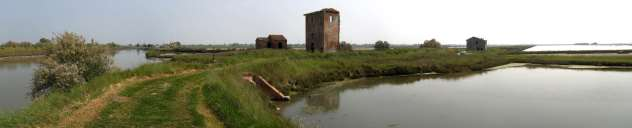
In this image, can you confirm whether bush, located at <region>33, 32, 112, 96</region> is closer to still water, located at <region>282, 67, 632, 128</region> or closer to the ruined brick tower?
still water, located at <region>282, 67, 632, 128</region>

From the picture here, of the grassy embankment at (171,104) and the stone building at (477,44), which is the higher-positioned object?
the stone building at (477,44)

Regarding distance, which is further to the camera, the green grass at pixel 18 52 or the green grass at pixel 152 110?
the green grass at pixel 18 52

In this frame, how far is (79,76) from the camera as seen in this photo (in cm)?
2081

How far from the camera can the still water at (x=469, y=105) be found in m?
17.2

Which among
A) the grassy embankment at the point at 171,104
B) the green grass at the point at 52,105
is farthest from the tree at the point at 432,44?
the green grass at the point at 52,105

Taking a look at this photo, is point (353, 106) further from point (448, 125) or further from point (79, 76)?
point (79, 76)

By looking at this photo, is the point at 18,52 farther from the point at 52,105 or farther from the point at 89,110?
the point at 89,110

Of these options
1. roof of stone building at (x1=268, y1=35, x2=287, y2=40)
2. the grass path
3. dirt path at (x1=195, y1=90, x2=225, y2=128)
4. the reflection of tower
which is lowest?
the reflection of tower

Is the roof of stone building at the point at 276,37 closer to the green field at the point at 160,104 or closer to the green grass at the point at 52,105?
the green field at the point at 160,104

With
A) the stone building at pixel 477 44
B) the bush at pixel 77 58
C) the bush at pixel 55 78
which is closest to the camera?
the bush at pixel 55 78

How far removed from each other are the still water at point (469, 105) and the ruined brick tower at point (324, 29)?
1867cm

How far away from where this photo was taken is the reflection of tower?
21.3m

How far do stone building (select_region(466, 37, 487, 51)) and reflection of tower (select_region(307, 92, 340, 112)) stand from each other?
7672 cm

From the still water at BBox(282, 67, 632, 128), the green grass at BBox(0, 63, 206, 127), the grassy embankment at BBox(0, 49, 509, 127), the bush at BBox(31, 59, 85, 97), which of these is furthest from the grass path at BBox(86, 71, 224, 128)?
the bush at BBox(31, 59, 85, 97)
